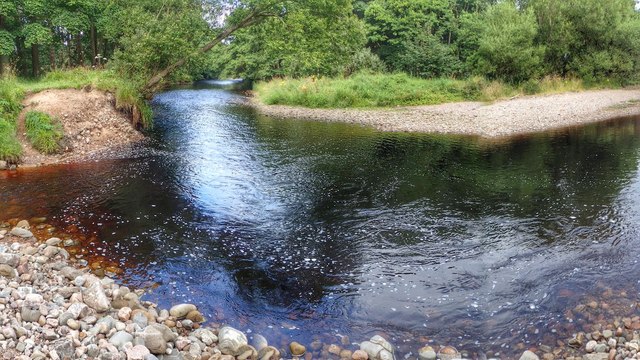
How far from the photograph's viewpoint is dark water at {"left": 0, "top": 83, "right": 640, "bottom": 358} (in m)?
8.67

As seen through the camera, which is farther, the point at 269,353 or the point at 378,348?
the point at 378,348

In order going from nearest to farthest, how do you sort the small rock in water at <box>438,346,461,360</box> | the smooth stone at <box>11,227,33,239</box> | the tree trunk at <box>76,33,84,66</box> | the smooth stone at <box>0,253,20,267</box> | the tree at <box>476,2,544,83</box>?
the small rock in water at <box>438,346,461,360</box> < the smooth stone at <box>0,253,20,267</box> < the smooth stone at <box>11,227,33,239</box> < the tree at <box>476,2,544,83</box> < the tree trunk at <box>76,33,84,66</box>

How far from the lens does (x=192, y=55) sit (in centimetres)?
2606

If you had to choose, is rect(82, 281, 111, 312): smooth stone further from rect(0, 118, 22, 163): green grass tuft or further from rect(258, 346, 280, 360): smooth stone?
rect(0, 118, 22, 163): green grass tuft

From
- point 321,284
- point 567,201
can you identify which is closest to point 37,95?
point 321,284

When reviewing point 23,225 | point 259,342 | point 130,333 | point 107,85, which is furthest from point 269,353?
point 107,85

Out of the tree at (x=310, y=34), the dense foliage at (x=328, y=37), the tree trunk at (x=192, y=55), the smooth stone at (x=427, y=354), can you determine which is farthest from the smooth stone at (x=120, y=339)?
the tree trunk at (x=192, y=55)

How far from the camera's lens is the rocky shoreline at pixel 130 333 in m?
6.36

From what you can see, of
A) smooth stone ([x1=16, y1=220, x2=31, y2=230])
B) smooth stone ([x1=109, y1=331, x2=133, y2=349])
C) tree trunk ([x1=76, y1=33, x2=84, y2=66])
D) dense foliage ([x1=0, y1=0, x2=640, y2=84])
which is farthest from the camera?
tree trunk ([x1=76, y1=33, x2=84, y2=66])

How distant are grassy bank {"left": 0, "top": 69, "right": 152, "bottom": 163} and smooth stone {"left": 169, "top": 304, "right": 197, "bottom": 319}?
13.6m

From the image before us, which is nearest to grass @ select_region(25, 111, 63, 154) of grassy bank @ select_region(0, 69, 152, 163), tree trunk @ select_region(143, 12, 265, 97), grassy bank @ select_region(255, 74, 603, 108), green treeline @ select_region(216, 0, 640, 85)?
grassy bank @ select_region(0, 69, 152, 163)

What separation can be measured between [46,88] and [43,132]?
13.9 feet

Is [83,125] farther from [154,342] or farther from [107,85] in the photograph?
[154,342]

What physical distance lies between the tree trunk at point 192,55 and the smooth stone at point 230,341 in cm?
2133
